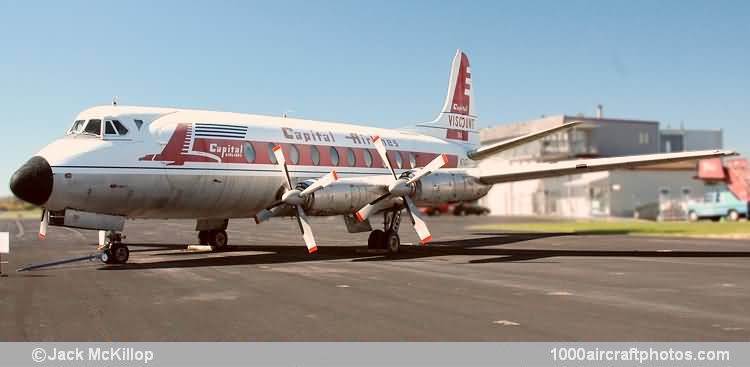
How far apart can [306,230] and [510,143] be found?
1004 centimetres

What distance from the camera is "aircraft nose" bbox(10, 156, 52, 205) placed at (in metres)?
17.4

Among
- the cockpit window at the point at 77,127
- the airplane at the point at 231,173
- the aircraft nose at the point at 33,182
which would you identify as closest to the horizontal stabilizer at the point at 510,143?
the airplane at the point at 231,173

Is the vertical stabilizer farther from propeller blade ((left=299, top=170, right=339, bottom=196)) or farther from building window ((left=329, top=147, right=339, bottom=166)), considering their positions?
propeller blade ((left=299, top=170, right=339, bottom=196))

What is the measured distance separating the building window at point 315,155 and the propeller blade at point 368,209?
2.50 meters

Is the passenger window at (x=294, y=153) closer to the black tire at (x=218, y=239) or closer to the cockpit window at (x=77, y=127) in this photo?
the black tire at (x=218, y=239)

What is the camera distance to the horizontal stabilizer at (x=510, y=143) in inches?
993

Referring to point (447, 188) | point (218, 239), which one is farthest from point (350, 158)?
point (218, 239)

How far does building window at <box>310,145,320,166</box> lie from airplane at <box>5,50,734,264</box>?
0.15 ft

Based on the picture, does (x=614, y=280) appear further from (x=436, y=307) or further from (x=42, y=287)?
(x=42, y=287)

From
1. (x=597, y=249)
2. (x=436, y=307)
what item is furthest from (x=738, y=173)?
(x=436, y=307)

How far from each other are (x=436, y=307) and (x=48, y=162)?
1160 centimetres

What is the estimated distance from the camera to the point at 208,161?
2084 cm

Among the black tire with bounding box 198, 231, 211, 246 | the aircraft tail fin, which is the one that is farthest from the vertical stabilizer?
the black tire with bounding box 198, 231, 211, 246

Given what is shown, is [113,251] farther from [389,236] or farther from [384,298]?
[384,298]
